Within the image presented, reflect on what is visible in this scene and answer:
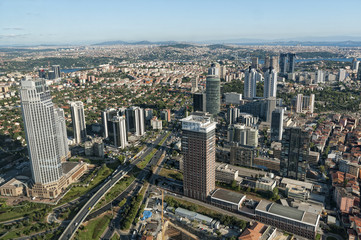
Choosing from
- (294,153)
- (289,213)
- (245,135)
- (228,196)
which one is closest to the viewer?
(289,213)

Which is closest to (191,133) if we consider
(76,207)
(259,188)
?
(259,188)

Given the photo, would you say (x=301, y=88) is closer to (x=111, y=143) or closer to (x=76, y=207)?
(x=111, y=143)

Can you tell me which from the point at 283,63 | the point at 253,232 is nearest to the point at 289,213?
the point at 253,232

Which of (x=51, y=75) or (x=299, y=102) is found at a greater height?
(x=51, y=75)

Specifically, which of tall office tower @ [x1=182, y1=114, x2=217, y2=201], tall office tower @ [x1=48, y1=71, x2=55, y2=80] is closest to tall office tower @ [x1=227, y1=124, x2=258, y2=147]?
tall office tower @ [x1=182, y1=114, x2=217, y2=201]

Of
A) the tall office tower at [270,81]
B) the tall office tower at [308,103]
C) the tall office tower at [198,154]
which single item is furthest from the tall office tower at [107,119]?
the tall office tower at [308,103]

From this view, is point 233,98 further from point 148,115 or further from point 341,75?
point 341,75

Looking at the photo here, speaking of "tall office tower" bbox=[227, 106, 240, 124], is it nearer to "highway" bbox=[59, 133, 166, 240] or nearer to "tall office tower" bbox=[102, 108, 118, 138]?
"highway" bbox=[59, 133, 166, 240]
